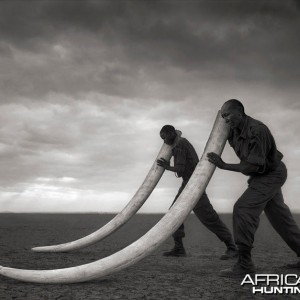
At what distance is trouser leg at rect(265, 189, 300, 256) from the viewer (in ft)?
13.9

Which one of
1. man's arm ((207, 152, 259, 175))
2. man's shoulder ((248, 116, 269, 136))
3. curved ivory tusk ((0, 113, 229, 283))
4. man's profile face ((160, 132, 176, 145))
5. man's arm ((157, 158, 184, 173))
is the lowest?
curved ivory tusk ((0, 113, 229, 283))

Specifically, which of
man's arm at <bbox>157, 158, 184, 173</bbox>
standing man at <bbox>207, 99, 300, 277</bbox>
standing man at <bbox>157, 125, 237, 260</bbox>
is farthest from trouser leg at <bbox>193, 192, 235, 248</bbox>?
standing man at <bbox>207, 99, 300, 277</bbox>

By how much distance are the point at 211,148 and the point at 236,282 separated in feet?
3.90

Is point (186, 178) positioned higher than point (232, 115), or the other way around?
point (232, 115)

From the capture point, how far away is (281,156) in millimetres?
4109

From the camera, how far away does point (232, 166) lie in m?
3.78

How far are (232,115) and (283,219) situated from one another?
1.21m

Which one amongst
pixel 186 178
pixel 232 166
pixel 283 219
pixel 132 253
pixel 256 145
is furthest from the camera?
pixel 186 178

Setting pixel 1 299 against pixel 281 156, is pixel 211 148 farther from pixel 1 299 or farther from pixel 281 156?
pixel 1 299

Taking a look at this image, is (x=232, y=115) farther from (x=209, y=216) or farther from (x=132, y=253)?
(x=209, y=216)

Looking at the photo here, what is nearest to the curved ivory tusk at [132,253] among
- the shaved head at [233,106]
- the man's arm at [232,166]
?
the man's arm at [232,166]

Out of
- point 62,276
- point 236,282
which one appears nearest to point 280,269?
point 236,282

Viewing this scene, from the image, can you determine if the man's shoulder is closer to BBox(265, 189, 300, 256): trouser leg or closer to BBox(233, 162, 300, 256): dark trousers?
BBox(233, 162, 300, 256): dark trousers

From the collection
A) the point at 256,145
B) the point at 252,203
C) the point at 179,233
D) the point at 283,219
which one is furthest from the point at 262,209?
the point at 179,233
